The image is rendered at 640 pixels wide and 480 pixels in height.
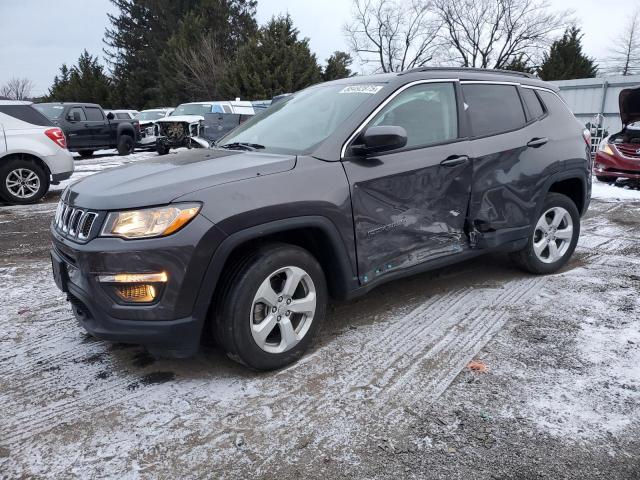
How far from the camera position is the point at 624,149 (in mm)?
10109

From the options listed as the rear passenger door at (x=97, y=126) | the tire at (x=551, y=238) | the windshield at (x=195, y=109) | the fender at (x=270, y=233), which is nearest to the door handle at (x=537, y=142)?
the tire at (x=551, y=238)

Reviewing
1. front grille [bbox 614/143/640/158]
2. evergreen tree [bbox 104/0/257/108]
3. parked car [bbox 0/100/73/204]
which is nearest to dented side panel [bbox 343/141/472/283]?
parked car [bbox 0/100/73/204]

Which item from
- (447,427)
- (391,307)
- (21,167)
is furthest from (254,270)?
(21,167)

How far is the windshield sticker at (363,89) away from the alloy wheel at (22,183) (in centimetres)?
684

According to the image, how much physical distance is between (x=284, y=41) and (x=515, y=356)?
29634 millimetres

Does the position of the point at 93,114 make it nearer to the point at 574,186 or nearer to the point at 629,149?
the point at 629,149

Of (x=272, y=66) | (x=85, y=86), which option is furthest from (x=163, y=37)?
(x=272, y=66)

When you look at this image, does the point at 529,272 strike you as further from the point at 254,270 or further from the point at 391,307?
the point at 254,270

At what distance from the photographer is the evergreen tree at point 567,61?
34.5 metres

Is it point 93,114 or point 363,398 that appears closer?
point 363,398

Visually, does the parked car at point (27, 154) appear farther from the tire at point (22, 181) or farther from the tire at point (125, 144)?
the tire at point (125, 144)

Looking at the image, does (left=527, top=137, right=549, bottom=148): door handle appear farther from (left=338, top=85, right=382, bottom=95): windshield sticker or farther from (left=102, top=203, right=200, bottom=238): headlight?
(left=102, top=203, right=200, bottom=238): headlight

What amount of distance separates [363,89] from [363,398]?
6.77 feet

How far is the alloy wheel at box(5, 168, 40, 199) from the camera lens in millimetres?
8312
